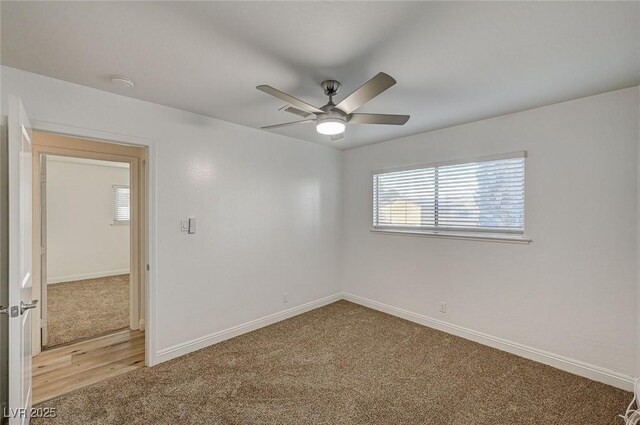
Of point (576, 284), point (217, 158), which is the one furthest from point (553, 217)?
point (217, 158)

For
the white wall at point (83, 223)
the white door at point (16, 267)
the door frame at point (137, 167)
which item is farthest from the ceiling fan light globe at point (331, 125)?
the white wall at point (83, 223)

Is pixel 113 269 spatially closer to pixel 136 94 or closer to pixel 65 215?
pixel 65 215

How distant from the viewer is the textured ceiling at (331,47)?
146 centimetres

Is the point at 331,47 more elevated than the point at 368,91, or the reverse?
the point at 331,47

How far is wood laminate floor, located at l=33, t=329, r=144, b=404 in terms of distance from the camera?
2.50 m

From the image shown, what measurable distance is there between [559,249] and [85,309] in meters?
6.00

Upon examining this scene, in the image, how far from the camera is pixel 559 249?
2732 millimetres

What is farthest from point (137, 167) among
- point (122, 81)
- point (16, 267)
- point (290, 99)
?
point (290, 99)

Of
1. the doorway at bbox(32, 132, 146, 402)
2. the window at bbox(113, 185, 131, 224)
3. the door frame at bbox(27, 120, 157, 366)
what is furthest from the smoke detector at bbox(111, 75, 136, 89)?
the window at bbox(113, 185, 131, 224)

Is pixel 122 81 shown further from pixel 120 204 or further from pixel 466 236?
pixel 120 204

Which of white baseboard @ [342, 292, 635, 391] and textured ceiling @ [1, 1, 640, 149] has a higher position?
textured ceiling @ [1, 1, 640, 149]

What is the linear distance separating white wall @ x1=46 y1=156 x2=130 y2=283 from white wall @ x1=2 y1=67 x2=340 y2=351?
4467 millimetres

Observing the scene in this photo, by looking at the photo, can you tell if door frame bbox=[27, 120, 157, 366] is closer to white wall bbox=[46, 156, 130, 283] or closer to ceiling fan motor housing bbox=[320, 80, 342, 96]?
ceiling fan motor housing bbox=[320, 80, 342, 96]

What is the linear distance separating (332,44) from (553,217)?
8.39ft
